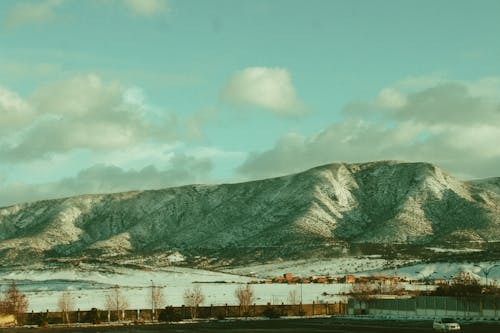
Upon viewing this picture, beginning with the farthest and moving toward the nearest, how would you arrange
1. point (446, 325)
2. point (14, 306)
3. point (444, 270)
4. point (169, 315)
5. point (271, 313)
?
point (444, 270)
point (271, 313)
point (169, 315)
point (14, 306)
point (446, 325)

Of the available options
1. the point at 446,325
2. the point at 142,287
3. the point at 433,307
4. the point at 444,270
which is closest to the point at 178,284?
the point at 142,287

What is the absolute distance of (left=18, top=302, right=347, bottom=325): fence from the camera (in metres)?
100

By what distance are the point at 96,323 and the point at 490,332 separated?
174 ft

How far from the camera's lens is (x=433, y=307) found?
100062mm

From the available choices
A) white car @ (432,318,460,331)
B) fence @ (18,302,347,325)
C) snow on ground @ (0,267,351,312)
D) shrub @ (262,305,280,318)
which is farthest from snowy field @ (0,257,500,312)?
white car @ (432,318,460,331)

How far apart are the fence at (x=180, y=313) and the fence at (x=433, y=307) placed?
5.08 m

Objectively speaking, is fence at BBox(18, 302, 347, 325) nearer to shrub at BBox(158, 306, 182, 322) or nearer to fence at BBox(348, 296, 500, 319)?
shrub at BBox(158, 306, 182, 322)

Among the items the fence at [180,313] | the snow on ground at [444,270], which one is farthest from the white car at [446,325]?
the snow on ground at [444,270]

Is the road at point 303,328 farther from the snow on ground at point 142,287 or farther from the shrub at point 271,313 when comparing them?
the snow on ground at point 142,287

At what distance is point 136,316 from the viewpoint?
104938 mm

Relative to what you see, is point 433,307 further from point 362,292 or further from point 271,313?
point 271,313

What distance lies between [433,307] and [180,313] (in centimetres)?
3343

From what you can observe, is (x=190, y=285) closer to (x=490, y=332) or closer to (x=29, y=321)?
(x=29, y=321)

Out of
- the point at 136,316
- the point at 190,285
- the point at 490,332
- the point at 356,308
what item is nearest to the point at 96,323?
the point at 136,316
